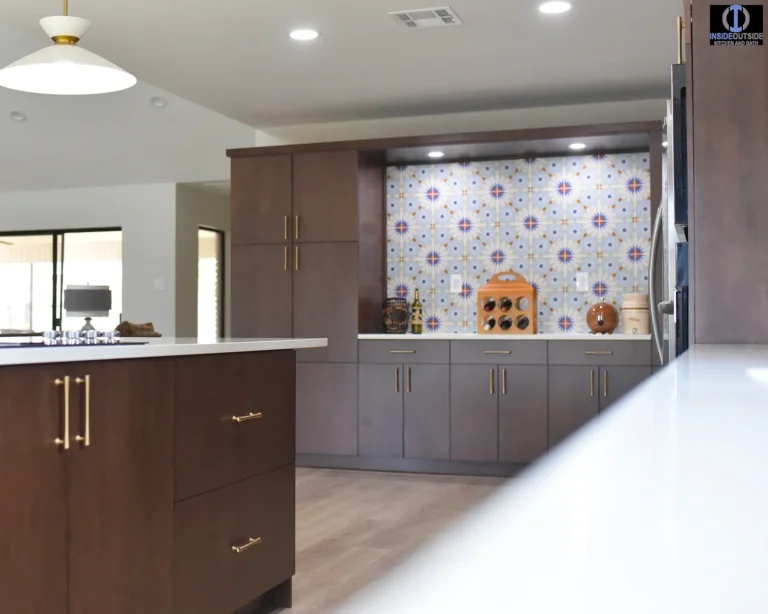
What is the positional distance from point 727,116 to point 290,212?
374cm

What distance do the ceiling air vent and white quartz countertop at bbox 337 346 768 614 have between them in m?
4.00

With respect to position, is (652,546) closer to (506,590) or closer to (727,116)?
(506,590)

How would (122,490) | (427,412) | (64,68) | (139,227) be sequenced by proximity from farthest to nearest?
1. (139,227)
2. (427,412)
3. (64,68)
4. (122,490)

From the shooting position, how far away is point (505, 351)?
5.10 metres

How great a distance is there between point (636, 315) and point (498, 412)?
1008 millimetres

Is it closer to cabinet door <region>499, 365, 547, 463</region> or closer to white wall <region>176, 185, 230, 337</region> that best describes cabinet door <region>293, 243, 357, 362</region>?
cabinet door <region>499, 365, 547, 463</region>

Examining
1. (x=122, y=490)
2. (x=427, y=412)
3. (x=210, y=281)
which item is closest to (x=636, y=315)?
(x=427, y=412)

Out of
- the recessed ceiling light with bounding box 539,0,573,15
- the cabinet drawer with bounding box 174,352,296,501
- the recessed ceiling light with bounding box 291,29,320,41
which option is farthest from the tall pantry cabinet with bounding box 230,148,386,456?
the cabinet drawer with bounding box 174,352,296,501

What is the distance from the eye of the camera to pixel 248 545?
2.47 meters

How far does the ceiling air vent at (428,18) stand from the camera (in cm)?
402

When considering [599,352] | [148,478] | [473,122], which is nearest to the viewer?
[148,478]

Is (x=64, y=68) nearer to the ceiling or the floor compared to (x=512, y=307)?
nearer to the ceiling

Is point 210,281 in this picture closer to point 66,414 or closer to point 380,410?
point 380,410

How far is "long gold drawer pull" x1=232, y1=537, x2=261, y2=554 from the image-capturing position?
2.41 m
